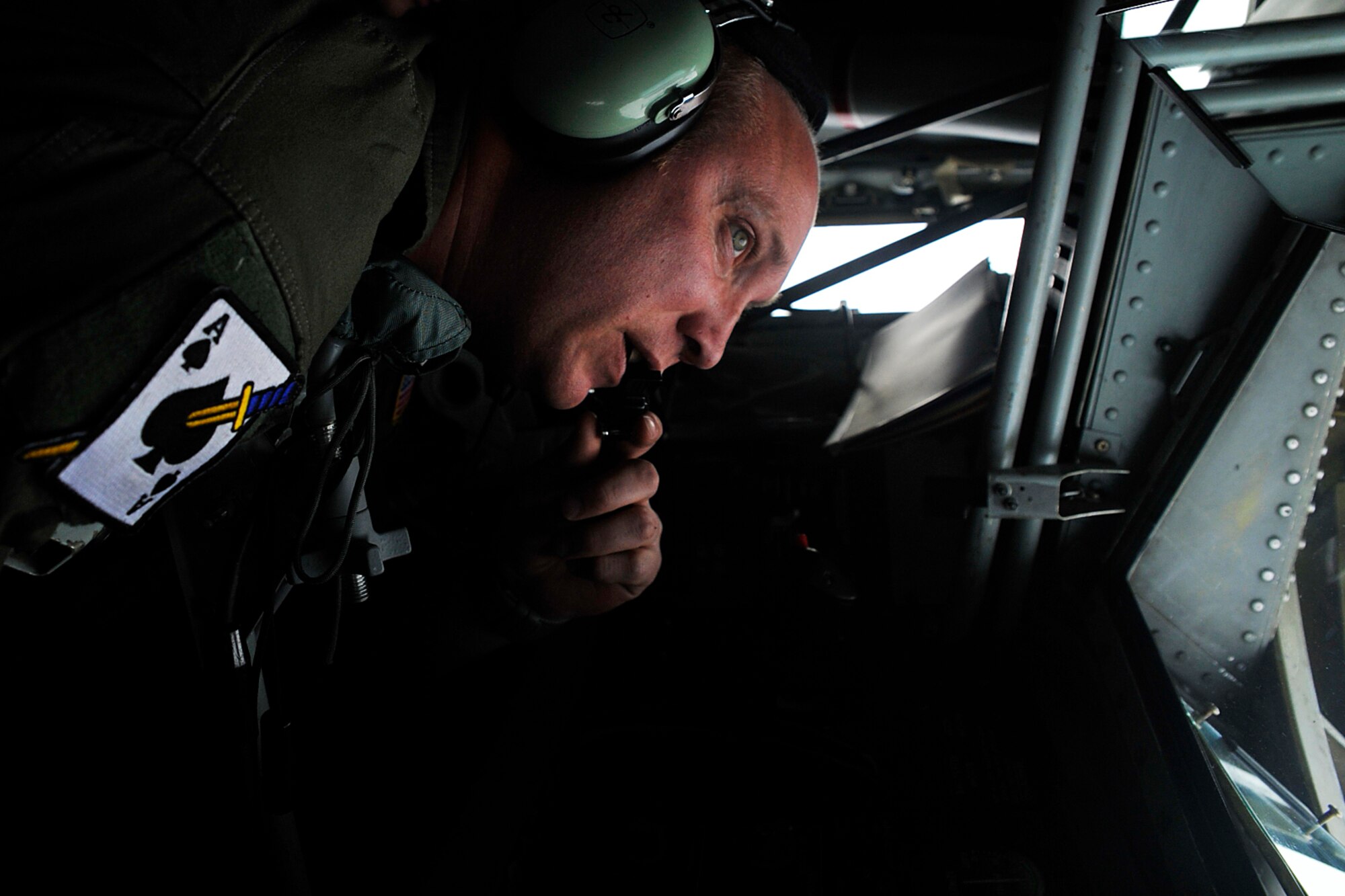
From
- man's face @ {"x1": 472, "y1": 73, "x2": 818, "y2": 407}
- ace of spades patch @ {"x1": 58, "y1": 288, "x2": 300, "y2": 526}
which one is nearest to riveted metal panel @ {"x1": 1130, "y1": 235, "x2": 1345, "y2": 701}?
man's face @ {"x1": 472, "y1": 73, "x2": 818, "y2": 407}

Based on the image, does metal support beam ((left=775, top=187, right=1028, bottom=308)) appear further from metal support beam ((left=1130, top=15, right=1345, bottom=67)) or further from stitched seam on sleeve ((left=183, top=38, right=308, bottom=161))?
stitched seam on sleeve ((left=183, top=38, right=308, bottom=161))

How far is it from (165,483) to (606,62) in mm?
508

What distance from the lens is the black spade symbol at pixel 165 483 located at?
548 millimetres

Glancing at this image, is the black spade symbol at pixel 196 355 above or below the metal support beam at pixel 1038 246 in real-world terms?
below

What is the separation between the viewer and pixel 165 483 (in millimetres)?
556

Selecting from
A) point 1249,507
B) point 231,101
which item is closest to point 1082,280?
point 1249,507

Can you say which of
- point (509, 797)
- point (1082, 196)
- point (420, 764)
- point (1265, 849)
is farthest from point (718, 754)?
point (1082, 196)

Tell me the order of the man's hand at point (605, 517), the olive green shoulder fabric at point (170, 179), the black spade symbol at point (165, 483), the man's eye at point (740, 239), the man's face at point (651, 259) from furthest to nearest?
1. the man's hand at point (605, 517)
2. the man's eye at point (740, 239)
3. the man's face at point (651, 259)
4. the black spade symbol at point (165, 483)
5. the olive green shoulder fabric at point (170, 179)

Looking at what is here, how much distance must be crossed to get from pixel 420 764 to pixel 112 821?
0.44 m

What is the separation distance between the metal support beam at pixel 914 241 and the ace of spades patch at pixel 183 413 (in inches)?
47.3

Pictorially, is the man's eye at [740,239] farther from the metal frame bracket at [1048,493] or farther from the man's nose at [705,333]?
the metal frame bracket at [1048,493]

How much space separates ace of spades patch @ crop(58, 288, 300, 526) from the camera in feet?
1.59

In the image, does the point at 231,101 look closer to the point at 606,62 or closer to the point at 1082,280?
the point at 606,62

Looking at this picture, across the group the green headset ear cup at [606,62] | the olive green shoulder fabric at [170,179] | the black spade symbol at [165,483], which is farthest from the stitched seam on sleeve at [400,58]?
the black spade symbol at [165,483]
